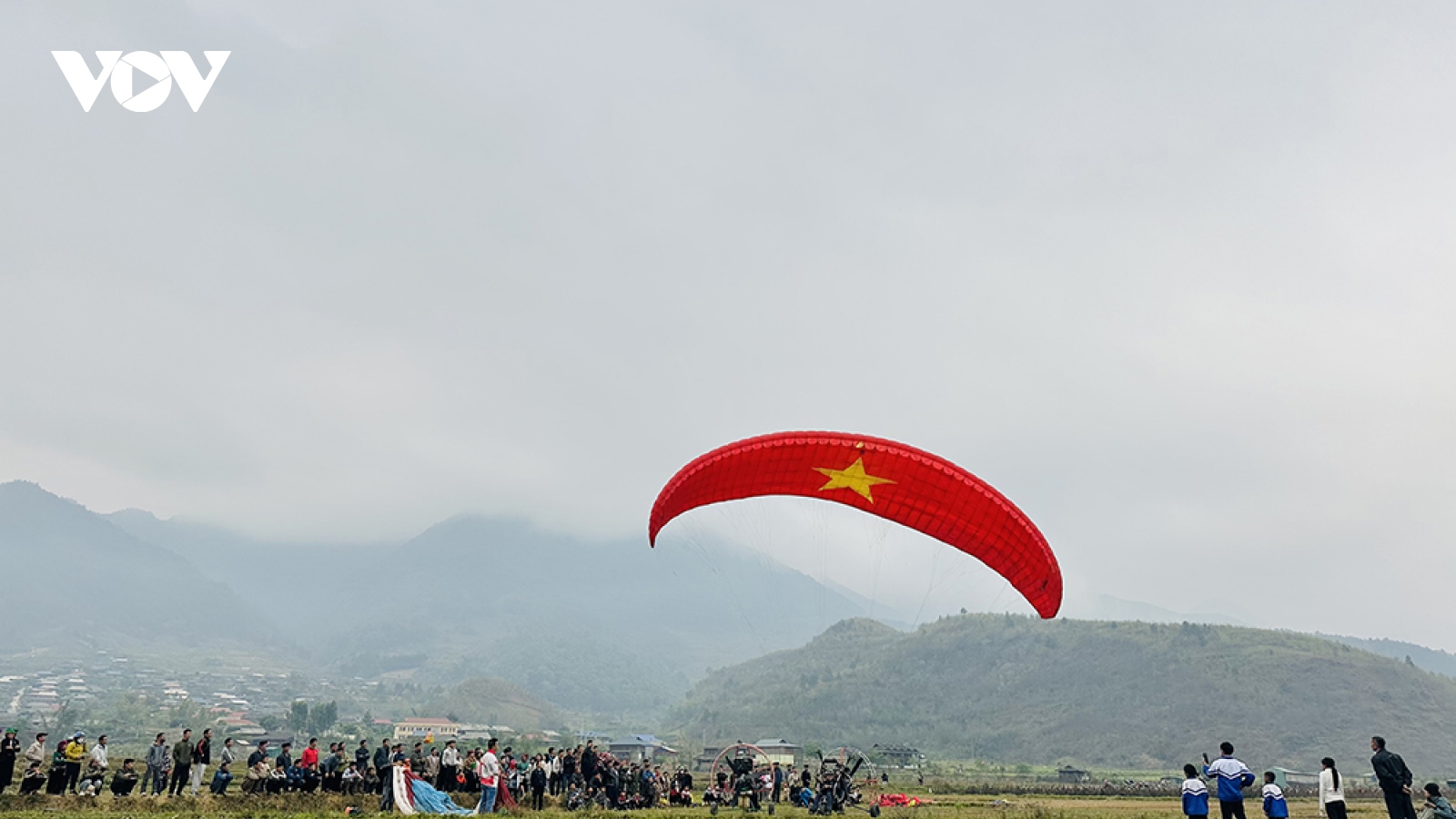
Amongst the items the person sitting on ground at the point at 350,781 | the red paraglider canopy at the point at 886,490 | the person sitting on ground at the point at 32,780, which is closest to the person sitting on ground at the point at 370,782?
the person sitting on ground at the point at 350,781

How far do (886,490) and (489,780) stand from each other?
33.5 ft

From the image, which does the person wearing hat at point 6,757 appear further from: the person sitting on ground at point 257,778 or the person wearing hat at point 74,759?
the person sitting on ground at point 257,778

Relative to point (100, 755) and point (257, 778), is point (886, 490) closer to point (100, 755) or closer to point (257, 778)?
point (257, 778)

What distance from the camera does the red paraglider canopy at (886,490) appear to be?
1956cm

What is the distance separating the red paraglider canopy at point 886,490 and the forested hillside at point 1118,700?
364 ft

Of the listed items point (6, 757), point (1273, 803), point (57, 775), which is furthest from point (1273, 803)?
point (6, 757)

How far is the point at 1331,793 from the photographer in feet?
49.9

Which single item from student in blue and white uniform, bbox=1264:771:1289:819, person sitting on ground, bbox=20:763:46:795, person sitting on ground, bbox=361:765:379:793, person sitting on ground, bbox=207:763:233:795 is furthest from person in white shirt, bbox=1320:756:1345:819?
person sitting on ground, bbox=20:763:46:795

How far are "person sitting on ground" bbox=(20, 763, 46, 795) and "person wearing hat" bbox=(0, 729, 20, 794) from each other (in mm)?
263

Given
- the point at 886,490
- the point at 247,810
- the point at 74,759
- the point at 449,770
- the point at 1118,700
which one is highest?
the point at 886,490

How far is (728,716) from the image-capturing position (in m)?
191

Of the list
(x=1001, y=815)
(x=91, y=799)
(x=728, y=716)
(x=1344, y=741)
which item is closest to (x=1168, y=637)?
(x=1344, y=741)

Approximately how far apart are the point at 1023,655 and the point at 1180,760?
204 feet

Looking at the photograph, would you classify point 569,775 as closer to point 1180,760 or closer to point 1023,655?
point 1180,760
